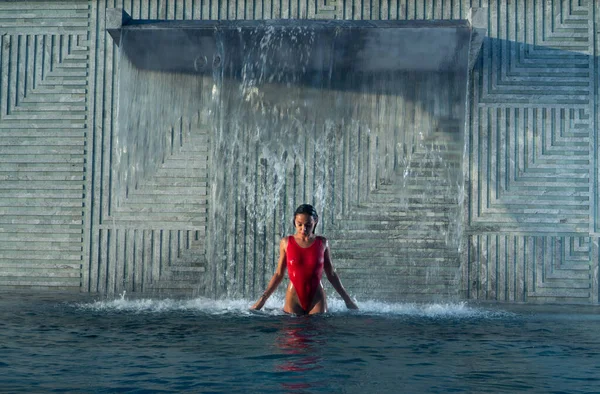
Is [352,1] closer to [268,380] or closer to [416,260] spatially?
Answer: [416,260]

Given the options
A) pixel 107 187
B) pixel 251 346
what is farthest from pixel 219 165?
pixel 251 346

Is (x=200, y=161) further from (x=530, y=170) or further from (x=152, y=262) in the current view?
(x=530, y=170)

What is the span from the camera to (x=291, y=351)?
16.6 ft

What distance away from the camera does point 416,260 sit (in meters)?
10.7

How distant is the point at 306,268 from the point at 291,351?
2.63 meters

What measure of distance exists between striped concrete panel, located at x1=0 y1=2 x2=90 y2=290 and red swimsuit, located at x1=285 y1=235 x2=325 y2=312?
4702mm

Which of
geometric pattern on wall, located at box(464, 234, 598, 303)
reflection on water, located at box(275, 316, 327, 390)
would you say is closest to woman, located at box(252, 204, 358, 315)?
reflection on water, located at box(275, 316, 327, 390)

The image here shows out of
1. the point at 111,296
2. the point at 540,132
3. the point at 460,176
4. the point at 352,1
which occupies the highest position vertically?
the point at 352,1

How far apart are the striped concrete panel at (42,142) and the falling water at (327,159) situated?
0.93 m

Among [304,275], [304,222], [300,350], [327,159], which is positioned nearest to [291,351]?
[300,350]

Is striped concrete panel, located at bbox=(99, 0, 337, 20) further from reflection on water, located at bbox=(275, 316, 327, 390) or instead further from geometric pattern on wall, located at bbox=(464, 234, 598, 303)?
reflection on water, located at bbox=(275, 316, 327, 390)

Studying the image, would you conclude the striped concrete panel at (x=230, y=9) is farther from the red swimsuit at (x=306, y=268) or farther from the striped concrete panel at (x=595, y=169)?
the red swimsuit at (x=306, y=268)

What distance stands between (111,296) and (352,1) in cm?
559

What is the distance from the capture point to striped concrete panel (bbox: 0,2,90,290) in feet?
36.8
